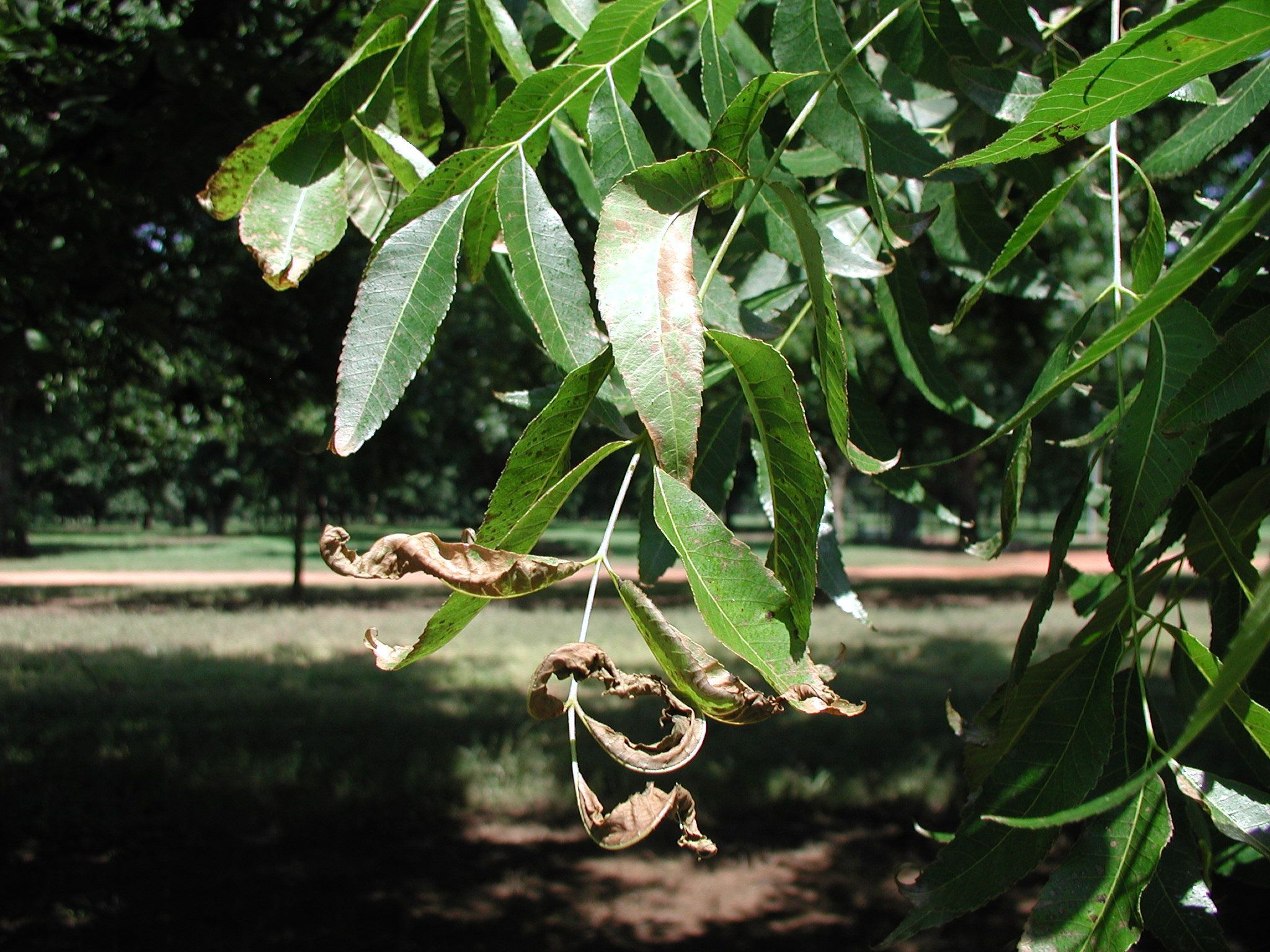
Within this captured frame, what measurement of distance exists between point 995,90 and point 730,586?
734mm

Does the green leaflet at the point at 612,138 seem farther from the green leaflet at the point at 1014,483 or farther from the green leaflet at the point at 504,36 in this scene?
the green leaflet at the point at 1014,483

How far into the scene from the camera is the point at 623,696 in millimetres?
758

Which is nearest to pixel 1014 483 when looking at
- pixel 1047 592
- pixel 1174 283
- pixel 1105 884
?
pixel 1047 592

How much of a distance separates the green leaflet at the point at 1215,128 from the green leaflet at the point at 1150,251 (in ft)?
0.59

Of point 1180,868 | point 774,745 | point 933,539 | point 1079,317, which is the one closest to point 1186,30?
point 1079,317

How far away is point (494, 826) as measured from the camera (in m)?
5.54

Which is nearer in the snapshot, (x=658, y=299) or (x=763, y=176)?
(x=658, y=299)

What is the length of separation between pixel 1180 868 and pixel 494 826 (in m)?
4.97

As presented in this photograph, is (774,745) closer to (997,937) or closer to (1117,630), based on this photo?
(997,937)

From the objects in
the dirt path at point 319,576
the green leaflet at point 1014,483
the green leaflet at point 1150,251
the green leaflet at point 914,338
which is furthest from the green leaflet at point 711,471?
the dirt path at point 319,576

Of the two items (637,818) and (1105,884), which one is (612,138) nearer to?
(637,818)

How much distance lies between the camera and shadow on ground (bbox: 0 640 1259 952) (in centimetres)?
430

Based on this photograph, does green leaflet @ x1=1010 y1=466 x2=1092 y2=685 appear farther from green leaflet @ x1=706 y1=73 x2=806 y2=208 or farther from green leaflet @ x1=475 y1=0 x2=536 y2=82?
green leaflet @ x1=475 y1=0 x2=536 y2=82

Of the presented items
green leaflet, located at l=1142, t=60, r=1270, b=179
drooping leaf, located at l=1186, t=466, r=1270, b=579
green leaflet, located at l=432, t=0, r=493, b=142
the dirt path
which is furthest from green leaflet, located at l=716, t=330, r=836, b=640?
the dirt path
